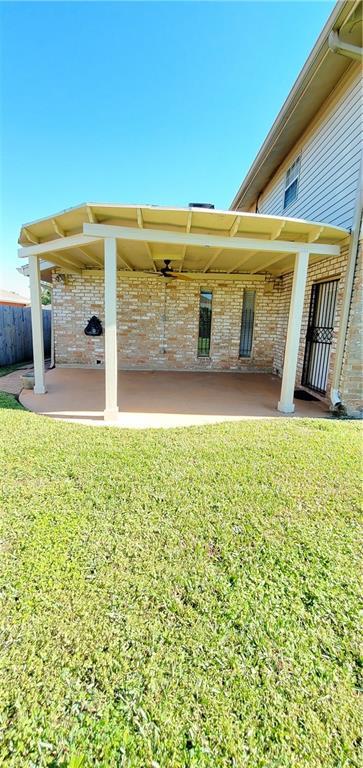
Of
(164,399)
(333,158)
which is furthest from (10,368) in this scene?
(333,158)

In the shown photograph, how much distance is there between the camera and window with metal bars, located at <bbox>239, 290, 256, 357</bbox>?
30.8 ft

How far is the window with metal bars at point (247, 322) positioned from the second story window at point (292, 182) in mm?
2402

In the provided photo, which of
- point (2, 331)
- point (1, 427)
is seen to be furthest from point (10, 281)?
point (1, 427)

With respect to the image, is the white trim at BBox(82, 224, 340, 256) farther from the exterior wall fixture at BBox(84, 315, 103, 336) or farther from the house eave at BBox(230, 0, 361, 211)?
Answer: the exterior wall fixture at BBox(84, 315, 103, 336)

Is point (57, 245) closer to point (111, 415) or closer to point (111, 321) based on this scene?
point (111, 321)

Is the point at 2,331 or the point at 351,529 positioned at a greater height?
the point at 2,331

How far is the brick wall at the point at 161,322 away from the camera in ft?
30.2

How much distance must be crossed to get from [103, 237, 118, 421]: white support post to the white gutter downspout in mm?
4076

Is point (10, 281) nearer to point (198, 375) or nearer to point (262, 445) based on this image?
point (198, 375)

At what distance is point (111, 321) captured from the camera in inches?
186

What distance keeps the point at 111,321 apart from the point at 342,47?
196 inches

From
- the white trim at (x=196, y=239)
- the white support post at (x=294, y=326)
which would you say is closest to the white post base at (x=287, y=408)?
the white support post at (x=294, y=326)

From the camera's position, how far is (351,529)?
2.48 meters

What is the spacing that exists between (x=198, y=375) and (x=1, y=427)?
18.3 feet
